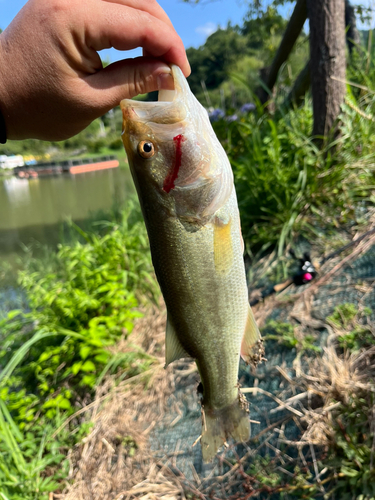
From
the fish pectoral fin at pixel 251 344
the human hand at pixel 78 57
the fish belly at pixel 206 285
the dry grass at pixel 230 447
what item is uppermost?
the human hand at pixel 78 57

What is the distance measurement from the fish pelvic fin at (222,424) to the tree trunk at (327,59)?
352cm

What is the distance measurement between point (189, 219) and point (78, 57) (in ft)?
3.07

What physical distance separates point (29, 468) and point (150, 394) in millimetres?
1227

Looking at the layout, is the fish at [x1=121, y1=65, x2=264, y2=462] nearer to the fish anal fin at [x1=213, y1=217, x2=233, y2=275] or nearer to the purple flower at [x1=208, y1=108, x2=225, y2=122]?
the fish anal fin at [x1=213, y1=217, x2=233, y2=275]

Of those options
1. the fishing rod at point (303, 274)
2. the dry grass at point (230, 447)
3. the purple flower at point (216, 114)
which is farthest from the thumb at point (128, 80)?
the purple flower at point (216, 114)

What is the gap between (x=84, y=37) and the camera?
1.43m

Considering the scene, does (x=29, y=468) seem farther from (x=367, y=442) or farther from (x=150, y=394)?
(x=367, y=442)

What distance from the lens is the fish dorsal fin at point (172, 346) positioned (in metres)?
1.45

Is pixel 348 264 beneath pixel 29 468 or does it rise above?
above

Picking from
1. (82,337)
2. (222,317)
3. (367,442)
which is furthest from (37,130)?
(367,442)

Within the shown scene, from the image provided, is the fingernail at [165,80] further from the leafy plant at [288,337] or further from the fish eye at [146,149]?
the leafy plant at [288,337]

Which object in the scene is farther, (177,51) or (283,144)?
(283,144)

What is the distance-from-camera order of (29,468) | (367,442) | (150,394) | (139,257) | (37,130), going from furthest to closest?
(139,257) → (150,394) → (29,468) → (367,442) → (37,130)

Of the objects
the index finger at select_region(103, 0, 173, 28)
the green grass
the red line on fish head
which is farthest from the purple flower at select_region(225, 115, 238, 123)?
the red line on fish head
